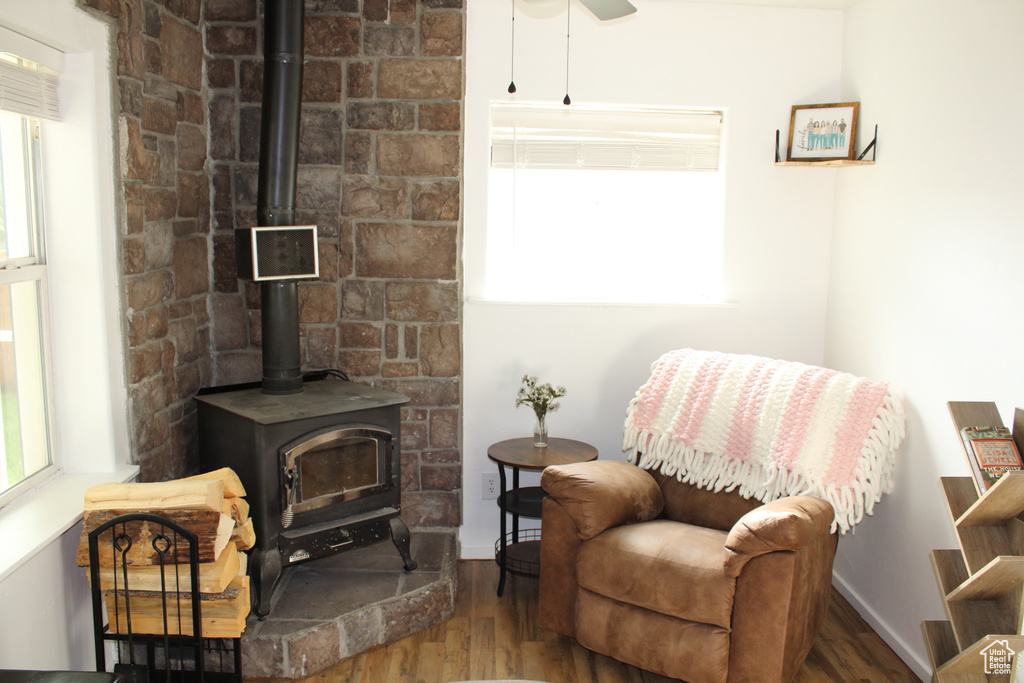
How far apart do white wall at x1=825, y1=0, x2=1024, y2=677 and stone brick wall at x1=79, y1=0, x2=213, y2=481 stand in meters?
2.64

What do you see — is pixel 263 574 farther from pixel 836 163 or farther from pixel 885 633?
pixel 836 163

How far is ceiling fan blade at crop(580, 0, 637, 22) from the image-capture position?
212 cm

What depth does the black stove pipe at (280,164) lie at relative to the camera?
108 inches

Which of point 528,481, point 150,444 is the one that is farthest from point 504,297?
point 150,444

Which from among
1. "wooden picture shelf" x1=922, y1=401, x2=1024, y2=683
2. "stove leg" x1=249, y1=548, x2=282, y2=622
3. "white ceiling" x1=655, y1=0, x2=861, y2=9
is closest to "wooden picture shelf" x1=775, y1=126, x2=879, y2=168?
"white ceiling" x1=655, y1=0, x2=861, y2=9

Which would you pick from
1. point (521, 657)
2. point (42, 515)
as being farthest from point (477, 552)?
point (42, 515)

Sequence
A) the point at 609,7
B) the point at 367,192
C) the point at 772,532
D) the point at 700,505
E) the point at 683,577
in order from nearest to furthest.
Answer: the point at 609,7 < the point at 772,532 < the point at 683,577 < the point at 700,505 < the point at 367,192

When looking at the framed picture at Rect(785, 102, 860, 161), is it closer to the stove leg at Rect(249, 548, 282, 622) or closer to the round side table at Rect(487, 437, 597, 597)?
the round side table at Rect(487, 437, 597, 597)

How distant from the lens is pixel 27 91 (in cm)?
218

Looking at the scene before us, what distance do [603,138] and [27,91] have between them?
2154 millimetres

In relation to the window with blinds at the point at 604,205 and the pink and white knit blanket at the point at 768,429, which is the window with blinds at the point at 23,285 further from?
the pink and white knit blanket at the point at 768,429

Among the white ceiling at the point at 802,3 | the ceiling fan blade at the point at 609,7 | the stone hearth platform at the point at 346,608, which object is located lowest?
the stone hearth platform at the point at 346,608

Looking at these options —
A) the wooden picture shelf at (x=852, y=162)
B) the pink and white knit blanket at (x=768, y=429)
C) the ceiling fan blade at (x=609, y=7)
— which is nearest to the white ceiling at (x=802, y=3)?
the wooden picture shelf at (x=852, y=162)

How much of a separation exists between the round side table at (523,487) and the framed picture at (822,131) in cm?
153
